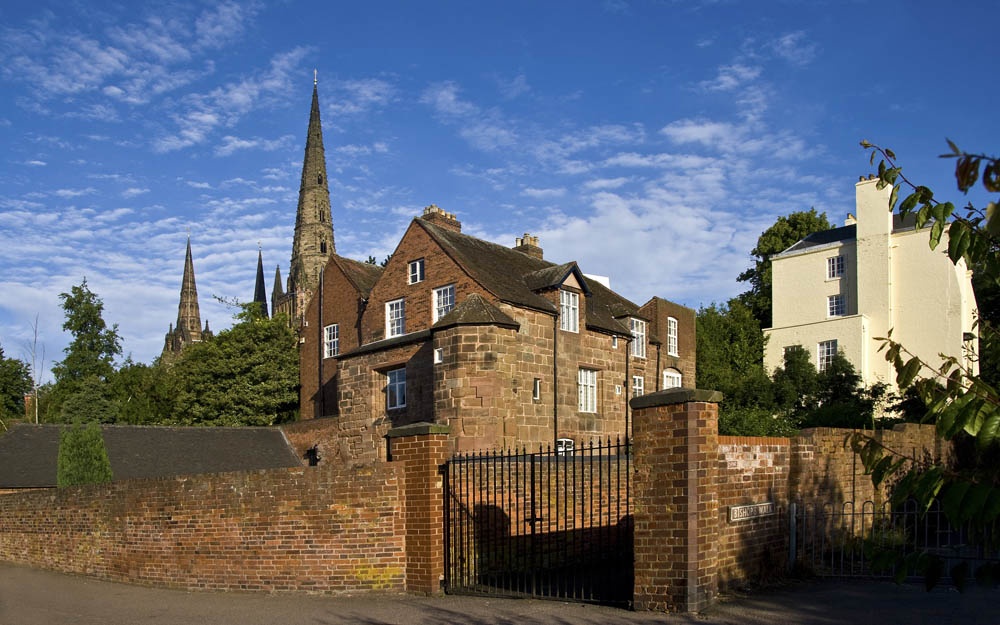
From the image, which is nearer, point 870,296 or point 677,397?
point 677,397

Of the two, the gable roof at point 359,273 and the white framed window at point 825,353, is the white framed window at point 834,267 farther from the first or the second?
the gable roof at point 359,273

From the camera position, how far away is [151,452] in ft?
99.0

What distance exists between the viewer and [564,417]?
28734 millimetres

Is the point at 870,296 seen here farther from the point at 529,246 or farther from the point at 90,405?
the point at 90,405

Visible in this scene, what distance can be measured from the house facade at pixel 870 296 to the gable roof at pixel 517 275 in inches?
465

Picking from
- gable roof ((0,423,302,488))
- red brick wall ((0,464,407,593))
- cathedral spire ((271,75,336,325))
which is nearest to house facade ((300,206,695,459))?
gable roof ((0,423,302,488))

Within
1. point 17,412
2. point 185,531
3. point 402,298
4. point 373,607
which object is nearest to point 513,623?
point 373,607

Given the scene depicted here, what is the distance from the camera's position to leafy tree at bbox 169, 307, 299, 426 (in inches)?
1752

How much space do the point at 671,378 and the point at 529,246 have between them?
8388 millimetres

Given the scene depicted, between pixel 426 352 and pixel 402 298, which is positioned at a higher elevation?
pixel 402 298

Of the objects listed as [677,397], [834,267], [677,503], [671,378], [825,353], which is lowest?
[677,503]

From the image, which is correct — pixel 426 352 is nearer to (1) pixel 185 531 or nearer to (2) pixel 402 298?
(2) pixel 402 298

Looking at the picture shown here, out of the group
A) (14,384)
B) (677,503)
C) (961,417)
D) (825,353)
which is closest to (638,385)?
(825,353)

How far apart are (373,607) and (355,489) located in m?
1.84
